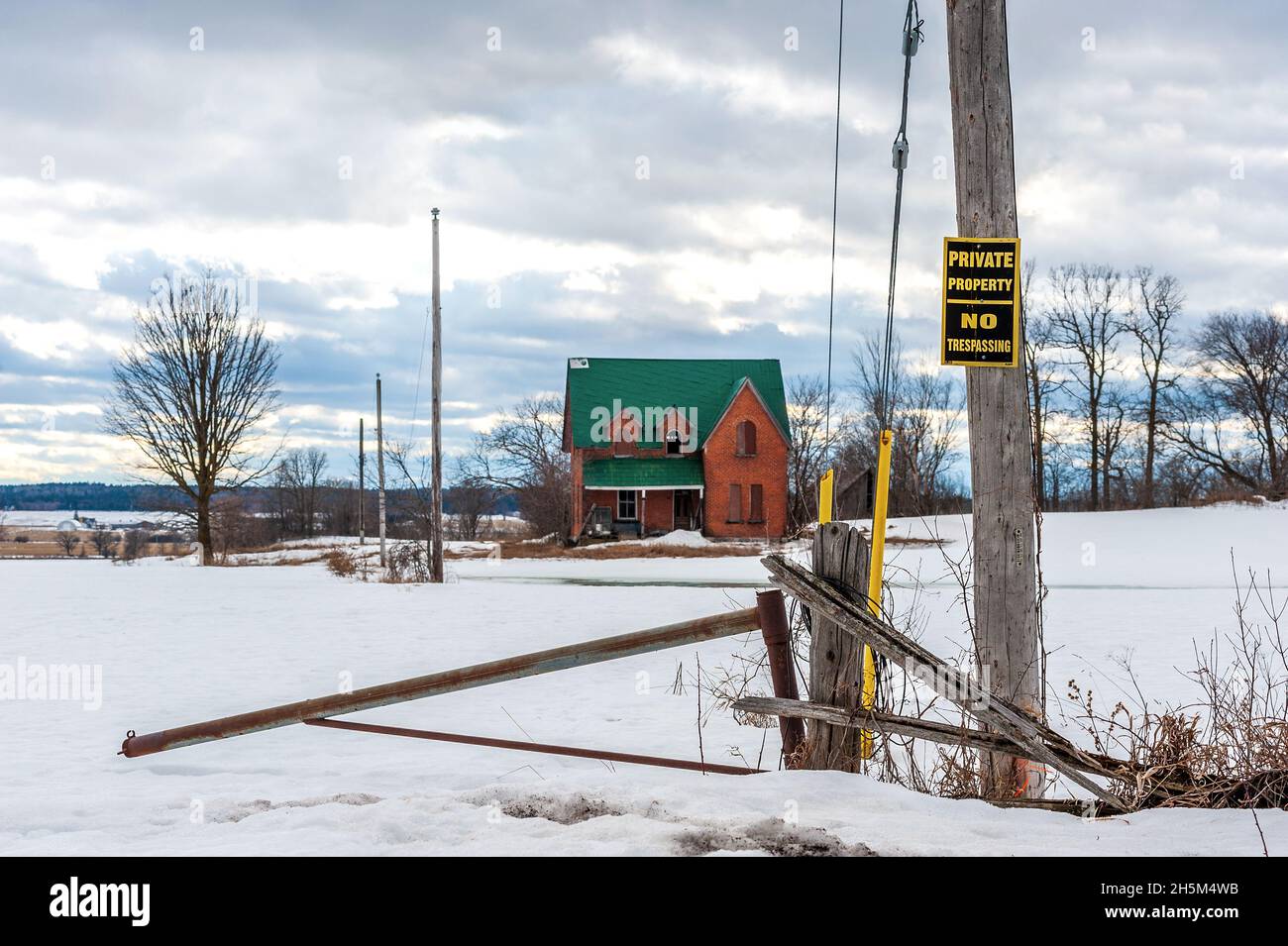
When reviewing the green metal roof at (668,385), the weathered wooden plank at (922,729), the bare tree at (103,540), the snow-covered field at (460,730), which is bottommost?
the bare tree at (103,540)

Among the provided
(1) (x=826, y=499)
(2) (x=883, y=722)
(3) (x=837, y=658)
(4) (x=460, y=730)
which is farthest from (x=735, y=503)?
(2) (x=883, y=722)

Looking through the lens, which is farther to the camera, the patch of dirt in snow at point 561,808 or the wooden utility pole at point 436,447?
the wooden utility pole at point 436,447

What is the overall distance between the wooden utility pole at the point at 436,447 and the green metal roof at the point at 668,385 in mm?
18542

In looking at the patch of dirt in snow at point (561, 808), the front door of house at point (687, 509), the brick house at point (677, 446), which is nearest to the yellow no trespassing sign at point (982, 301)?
the patch of dirt in snow at point (561, 808)

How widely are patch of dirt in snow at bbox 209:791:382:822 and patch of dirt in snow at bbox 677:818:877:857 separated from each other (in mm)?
1970

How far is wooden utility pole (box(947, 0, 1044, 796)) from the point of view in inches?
200

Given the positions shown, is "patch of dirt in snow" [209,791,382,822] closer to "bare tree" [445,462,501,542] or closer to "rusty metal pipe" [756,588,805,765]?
"rusty metal pipe" [756,588,805,765]

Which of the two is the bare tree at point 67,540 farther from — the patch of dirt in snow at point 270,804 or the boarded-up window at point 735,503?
the patch of dirt in snow at point 270,804

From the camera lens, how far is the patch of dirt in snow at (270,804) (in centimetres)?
500

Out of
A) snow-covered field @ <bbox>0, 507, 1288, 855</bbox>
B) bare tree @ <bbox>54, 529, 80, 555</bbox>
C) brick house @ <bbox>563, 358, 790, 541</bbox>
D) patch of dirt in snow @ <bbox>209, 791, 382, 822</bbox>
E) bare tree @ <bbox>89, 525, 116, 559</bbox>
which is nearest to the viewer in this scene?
snow-covered field @ <bbox>0, 507, 1288, 855</bbox>

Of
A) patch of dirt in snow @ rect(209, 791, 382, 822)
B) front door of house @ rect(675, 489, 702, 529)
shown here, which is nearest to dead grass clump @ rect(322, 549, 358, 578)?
front door of house @ rect(675, 489, 702, 529)
